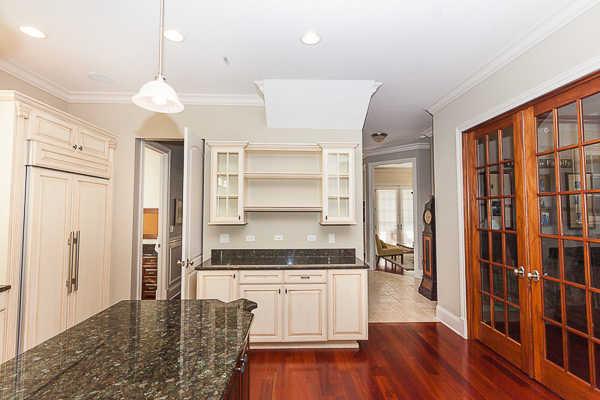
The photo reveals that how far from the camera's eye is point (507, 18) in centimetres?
215

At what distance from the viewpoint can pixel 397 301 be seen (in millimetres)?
4578

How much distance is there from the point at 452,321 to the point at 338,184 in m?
2.07

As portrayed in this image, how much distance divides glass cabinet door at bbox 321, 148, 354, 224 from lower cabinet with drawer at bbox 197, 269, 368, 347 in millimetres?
634

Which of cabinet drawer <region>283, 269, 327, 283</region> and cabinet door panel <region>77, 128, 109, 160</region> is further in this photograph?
cabinet drawer <region>283, 269, 327, 283</region>

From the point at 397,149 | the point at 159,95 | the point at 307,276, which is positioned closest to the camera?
the point at 159,95

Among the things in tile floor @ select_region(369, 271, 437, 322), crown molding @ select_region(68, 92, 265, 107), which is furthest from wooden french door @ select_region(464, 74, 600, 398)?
crown molding @ select_region(68, 92, 265, 107)

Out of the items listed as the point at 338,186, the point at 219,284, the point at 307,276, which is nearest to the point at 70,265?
the point at 219,284

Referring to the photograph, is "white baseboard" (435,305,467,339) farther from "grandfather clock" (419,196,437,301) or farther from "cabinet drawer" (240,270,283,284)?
"cabinet drawer" (240,270,283,284)

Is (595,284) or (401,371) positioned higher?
(595,284)

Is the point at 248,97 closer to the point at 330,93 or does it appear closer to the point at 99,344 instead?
the point at 330,93

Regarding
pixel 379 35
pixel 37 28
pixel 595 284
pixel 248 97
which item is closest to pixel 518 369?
pixel 595 284

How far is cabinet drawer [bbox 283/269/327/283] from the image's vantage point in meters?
3.01

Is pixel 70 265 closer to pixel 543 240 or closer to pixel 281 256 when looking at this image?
pixel 281 256

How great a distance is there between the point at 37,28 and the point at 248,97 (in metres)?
1.88
